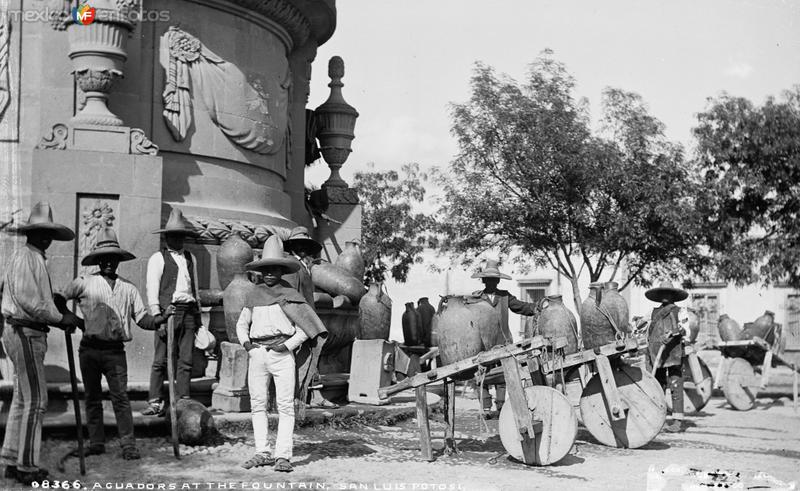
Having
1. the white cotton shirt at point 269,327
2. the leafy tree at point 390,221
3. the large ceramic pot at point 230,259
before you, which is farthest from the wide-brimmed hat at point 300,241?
the leafy tree at point 390,221

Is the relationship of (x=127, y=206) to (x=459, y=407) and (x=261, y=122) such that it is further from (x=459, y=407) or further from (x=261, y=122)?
(x=459, y=407)

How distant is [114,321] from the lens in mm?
8633

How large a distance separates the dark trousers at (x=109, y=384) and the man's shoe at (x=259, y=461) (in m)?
1.11

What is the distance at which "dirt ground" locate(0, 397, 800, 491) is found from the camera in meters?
7.94

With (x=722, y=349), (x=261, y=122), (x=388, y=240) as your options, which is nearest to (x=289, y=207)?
(x=261, y=122)

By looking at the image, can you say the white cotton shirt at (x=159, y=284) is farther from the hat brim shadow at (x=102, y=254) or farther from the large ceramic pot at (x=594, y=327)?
the large ceramic pot at (x=594, y=327)

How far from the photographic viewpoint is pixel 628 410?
10312 mm

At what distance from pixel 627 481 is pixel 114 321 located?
15.7ft

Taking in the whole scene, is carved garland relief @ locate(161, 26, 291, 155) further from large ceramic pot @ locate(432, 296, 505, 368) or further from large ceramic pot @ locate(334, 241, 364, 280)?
large ceramic pot @ locate(432, 296, 505, 368)

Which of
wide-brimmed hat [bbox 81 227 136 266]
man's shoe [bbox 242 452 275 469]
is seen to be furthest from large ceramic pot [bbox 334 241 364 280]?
man's shoe [bbox 242 452 275 469]

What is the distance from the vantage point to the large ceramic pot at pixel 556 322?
12.1 meters

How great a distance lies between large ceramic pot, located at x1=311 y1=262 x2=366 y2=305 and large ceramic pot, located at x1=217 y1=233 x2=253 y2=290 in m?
1.18

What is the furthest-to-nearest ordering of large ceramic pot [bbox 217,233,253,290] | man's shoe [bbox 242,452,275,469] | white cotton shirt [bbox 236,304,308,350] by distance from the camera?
large ceramic pot [bbox 217,233,253,290], white cotton shirt [bbox 236,304,308,350], man's shoe [bbox 242,452,275,469]

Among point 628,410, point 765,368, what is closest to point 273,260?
point 628,410
